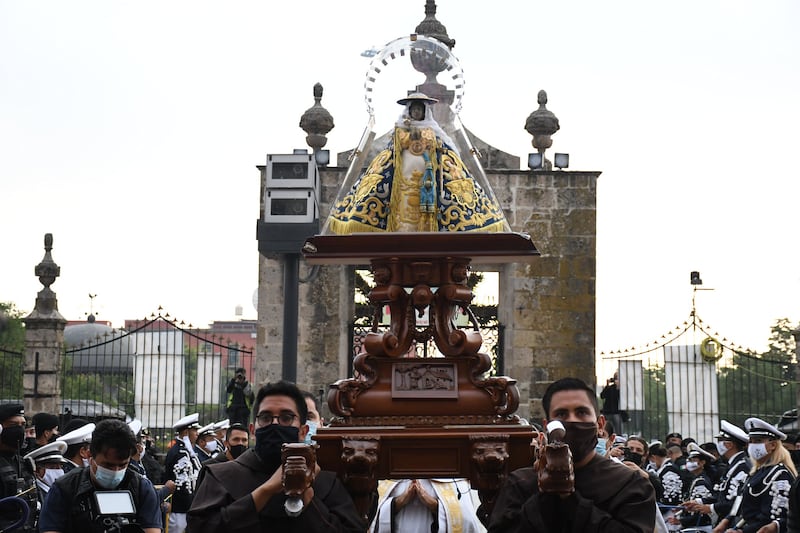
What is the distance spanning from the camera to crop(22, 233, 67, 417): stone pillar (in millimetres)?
18766

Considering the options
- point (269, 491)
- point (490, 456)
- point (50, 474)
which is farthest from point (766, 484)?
point (269, 491)

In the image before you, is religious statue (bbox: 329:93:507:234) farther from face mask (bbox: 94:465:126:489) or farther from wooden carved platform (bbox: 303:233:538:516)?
face mask (bbox: 94:465:126:489)

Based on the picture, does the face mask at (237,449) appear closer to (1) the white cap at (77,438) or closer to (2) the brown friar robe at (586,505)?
(1) the white cap at (77,438)

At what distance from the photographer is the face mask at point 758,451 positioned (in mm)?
9883

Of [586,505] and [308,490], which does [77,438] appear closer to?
[308,490]

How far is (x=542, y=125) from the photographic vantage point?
18.9 m

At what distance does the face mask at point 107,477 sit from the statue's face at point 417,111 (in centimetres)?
237

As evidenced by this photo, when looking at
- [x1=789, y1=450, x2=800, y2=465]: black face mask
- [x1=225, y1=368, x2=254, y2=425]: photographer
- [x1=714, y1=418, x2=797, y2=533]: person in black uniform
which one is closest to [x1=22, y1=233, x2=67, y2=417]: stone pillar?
[x1=225, y1=368, x2=254, y2=425]: photographer

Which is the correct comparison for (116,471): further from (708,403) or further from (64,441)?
(708,403)

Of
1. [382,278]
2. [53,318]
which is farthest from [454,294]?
[53,318]

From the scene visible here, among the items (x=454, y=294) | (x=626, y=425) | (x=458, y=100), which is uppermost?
(x=458, y=100)

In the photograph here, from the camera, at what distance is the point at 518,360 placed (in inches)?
722

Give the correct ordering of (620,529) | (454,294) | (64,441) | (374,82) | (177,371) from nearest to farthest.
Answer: (620,529)
(454,294)
(374,82)
(64,441)
(177,371)

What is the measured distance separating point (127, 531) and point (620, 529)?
104 inches
